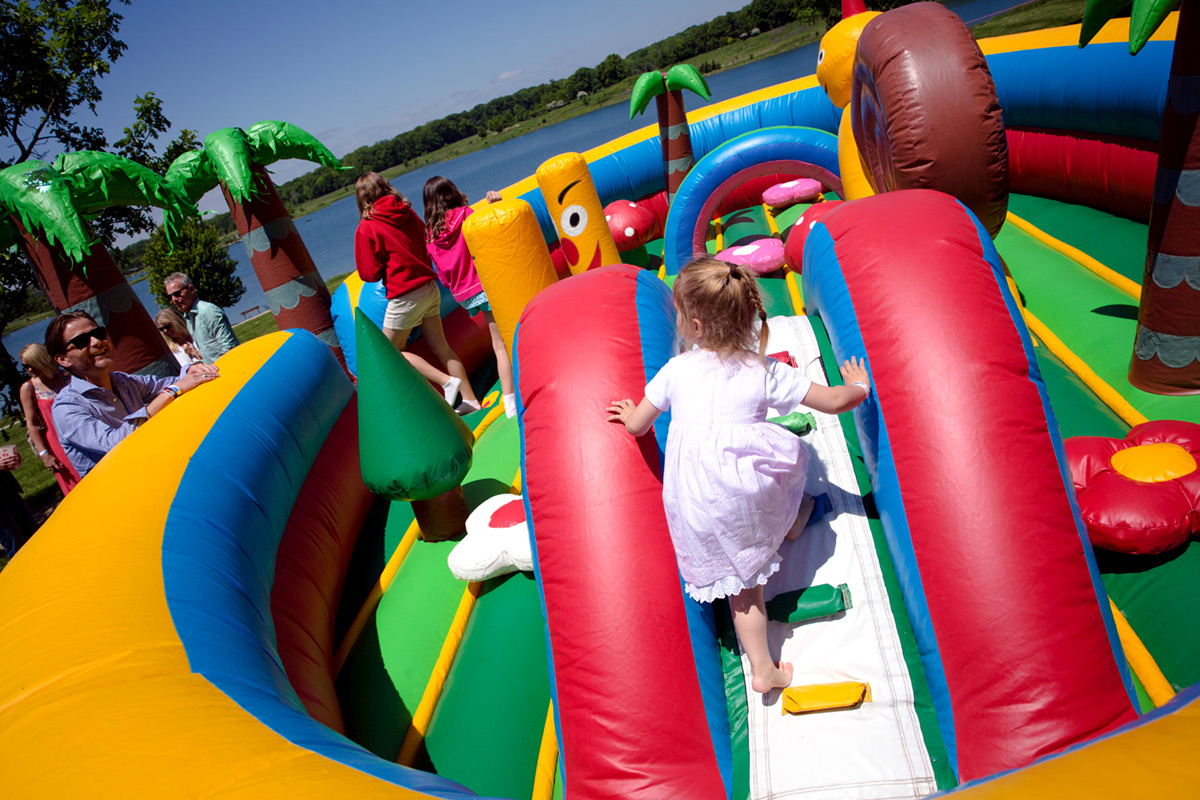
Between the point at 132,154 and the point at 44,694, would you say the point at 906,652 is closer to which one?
the point at 44,694

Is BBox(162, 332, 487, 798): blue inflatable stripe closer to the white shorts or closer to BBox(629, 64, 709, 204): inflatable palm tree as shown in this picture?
the white shorts

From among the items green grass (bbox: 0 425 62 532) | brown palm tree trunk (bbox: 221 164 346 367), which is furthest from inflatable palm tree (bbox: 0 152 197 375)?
green grass (bbox: 0 425 62 532)

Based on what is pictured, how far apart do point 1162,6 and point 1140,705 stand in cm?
185

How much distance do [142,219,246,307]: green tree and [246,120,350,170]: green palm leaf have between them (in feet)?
45.9

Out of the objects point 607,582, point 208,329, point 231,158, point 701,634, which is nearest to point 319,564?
point 607,582

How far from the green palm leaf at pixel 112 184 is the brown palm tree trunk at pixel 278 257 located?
532 mm

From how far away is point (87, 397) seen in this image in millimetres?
2740

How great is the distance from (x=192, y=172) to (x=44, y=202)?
113 cm

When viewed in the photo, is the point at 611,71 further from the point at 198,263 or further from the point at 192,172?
the point at 192,172

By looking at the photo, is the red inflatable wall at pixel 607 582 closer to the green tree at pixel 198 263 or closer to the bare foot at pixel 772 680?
the bare foot at pixel 772 680

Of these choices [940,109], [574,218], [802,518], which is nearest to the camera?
[802,518]

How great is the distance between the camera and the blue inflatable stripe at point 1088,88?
12.4 feet

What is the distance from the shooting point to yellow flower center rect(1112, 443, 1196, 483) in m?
1.89

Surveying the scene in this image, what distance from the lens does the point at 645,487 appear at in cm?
183
